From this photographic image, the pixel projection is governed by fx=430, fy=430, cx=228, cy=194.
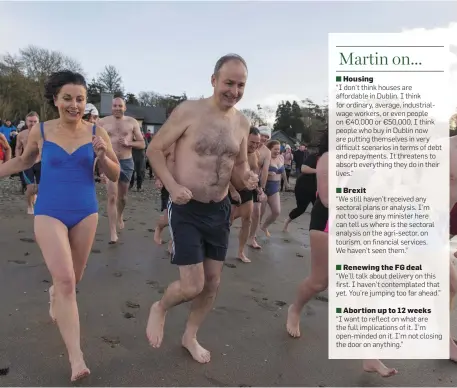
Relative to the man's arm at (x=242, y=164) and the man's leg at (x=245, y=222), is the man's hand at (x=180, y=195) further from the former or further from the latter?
the man's leg at (x=245, y=222)

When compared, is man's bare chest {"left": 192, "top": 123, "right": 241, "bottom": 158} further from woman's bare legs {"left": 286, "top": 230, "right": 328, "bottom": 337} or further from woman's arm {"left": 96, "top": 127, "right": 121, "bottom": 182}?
woman's bare legs {"left": 286, "top": 230, "right": 328, "bottom": 337}

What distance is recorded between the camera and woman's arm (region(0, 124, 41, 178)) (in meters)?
2.77

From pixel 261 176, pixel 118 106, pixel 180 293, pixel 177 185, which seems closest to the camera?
pixel 177 185

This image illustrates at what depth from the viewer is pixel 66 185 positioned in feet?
8.73

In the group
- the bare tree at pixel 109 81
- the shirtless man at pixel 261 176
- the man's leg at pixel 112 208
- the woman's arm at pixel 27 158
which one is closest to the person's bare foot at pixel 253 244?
the shirtless man at pixel 261 176

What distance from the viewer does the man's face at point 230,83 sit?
2.55 metres

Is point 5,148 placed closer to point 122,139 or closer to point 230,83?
point 122,139

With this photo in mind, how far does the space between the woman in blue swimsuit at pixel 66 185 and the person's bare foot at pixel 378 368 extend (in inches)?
68.0

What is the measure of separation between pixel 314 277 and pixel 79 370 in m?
1.58

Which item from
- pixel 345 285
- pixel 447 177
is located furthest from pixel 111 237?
pixel 447 177

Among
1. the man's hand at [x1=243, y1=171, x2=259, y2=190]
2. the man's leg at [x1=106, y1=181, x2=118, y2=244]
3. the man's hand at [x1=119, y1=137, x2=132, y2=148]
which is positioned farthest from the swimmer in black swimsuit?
the man's hand at [x1=119, y1=137, x2=132, y2=148]

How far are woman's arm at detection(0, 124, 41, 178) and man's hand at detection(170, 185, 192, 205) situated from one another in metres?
1.00

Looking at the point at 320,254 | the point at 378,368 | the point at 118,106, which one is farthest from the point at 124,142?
the point at 378,368

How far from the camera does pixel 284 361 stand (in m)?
2.77
